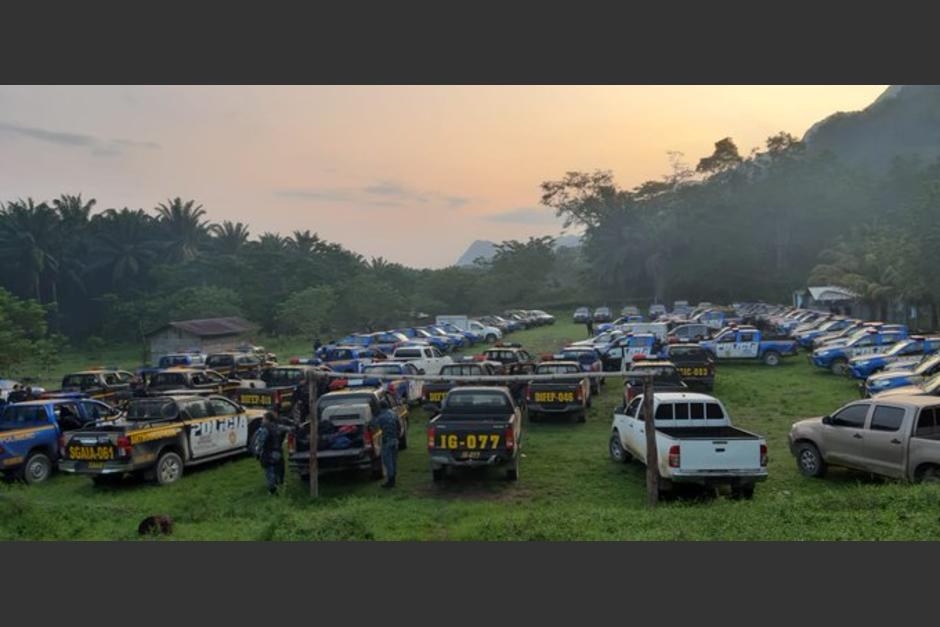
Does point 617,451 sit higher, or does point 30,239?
point 30,239

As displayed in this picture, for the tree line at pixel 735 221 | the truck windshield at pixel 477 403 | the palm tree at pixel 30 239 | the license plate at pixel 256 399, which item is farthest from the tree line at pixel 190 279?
the truck windshield at pixel 477 403

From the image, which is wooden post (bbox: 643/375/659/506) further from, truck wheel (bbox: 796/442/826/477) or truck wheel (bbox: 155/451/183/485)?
truck wheel (bbox: 155/451/183/485)

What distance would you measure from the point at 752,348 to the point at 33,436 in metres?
25.9

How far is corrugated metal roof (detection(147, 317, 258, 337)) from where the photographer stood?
45.8 metres

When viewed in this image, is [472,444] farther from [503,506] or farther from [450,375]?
[450,375]

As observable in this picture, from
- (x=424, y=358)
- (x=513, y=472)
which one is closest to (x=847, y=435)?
(x=513, y=472)

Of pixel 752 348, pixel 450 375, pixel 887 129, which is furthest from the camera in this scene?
pixel 887 129

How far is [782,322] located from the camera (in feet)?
134

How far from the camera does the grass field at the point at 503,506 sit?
8.95 meters

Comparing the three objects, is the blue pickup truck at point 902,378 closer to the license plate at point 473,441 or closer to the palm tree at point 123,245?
the license plate at point 473,441

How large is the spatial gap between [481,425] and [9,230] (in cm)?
7172

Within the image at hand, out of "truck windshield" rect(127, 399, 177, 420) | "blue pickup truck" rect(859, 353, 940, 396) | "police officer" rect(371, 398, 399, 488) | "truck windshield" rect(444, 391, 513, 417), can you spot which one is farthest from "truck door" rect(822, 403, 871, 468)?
"truck windshield" rect(127, 399, 177, 420)

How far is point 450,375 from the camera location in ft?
64.9

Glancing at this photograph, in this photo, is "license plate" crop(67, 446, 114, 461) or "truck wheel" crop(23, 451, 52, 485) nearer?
"license plate" crop(67, 446, 114, 461)
